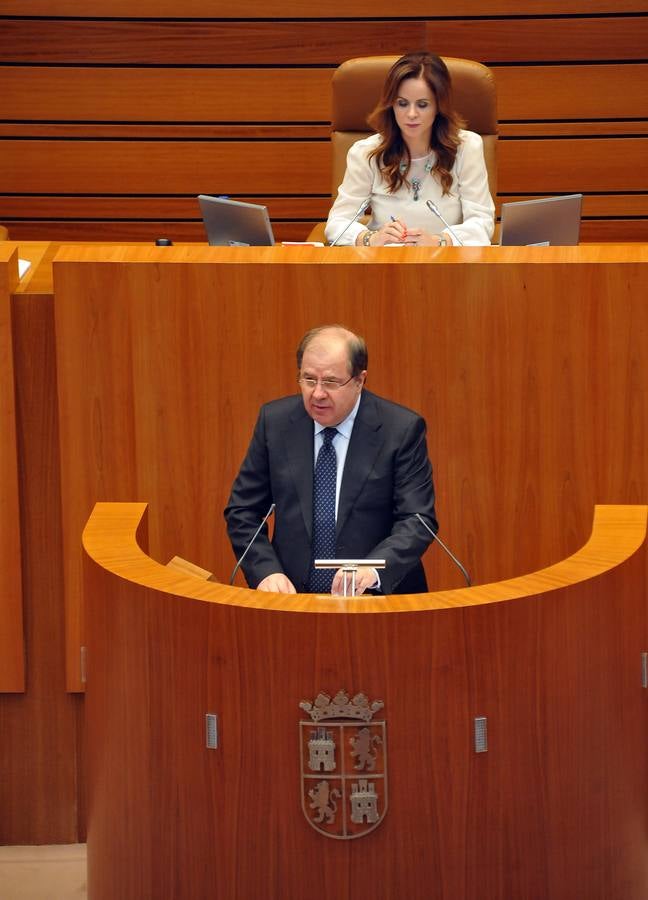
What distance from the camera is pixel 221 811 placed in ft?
9.37

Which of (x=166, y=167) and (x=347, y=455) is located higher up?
(x=166, y=167)

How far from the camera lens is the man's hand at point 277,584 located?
3.20 meters

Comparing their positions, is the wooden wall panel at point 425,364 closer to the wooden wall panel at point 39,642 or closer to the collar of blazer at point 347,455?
the wooden wall panel at point 39,642

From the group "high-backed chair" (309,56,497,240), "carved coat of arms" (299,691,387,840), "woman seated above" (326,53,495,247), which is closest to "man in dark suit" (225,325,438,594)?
"carved coat of arms" (299,691,387,840)

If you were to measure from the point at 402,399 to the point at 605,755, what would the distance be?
3.69 ft

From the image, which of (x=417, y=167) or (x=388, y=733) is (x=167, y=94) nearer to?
(x=417, y=167)

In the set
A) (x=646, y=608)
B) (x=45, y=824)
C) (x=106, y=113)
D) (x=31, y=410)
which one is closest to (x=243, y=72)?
(x=106, y=113)

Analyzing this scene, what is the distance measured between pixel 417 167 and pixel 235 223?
761 mm

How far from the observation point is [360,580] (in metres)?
3.10

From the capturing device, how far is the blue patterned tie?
343cm

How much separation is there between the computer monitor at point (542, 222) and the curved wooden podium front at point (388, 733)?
1339 millimetres

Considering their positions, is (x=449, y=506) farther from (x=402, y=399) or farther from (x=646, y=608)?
(x=646, y=608)

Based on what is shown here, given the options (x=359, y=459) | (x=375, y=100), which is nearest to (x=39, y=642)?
(x=359, y=459)

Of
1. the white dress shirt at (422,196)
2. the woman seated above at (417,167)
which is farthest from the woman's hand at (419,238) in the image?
the white dress shirt at (422,196)
